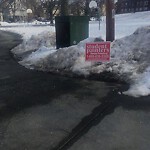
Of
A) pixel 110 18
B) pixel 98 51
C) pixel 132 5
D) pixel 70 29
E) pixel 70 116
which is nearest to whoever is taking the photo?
pixel 70 116

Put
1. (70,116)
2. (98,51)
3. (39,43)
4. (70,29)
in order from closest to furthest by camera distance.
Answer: (70,116)
(98,51)
(70,29)
(39,43)

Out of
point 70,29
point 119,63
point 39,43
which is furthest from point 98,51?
point 39,43

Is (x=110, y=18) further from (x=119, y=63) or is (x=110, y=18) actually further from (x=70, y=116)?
(x=70, y=116)

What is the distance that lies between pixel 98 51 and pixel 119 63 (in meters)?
0.73

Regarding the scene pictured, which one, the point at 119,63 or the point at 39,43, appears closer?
the point at 119,63

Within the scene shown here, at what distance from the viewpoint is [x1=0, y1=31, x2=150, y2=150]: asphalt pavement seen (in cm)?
494

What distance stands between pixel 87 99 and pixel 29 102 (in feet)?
4.22

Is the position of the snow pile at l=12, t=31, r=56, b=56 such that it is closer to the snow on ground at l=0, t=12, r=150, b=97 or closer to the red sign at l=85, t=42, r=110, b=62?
the snow on ground at l=0, t=12, r=150, b=97

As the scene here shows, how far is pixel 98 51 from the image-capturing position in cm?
946

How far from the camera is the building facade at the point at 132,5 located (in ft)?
162

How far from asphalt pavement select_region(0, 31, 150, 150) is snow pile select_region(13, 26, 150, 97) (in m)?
0.61

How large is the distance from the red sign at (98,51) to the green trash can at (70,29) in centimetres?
359

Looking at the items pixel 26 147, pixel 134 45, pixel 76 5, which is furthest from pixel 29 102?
pixel 76 5

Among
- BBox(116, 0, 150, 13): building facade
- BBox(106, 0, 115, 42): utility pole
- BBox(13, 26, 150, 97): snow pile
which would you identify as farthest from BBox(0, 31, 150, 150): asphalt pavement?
BBox(116, 0, 150, 13): building facade
